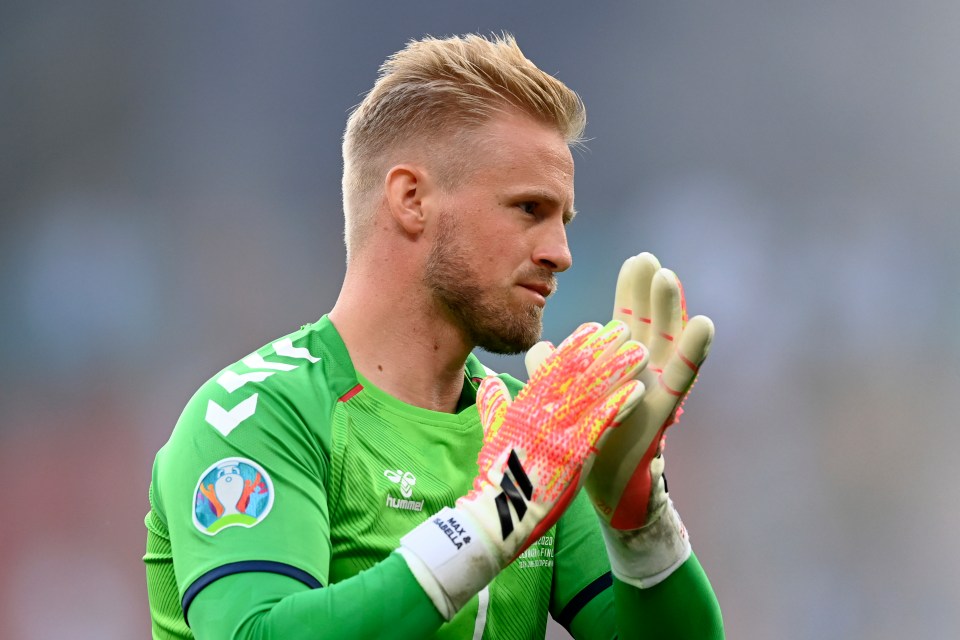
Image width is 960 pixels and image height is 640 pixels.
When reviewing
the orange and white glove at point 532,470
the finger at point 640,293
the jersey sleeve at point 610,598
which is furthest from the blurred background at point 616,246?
the orange and white glove at point 532,470

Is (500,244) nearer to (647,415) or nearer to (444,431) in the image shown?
(444,431)

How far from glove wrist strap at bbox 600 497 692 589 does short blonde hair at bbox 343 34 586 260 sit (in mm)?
713

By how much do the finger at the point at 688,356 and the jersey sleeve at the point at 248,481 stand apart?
0.57m

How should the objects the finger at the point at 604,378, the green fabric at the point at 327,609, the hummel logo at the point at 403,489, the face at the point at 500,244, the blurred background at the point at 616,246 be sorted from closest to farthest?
the green fabric at the point at 327,609
the finger at the point at 604,378
the hummel logo at the point at 403,489
the face at the point at 500,244
the blurred background at the point at 616,246

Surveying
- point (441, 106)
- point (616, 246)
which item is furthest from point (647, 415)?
point (616, 246)

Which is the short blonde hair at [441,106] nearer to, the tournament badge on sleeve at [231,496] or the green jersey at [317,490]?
the green jersey at [317,490]

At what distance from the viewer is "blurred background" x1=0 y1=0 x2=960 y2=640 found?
13.6ft

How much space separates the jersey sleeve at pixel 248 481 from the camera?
157cm

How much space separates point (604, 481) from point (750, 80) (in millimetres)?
3358

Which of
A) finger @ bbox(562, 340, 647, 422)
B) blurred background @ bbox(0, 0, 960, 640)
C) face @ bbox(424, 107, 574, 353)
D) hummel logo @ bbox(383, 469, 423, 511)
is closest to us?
finger @ bbox(562, 340, 647, 422)

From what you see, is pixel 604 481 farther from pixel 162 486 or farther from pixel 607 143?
pixel 607 143

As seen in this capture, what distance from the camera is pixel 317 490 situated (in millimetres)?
1682

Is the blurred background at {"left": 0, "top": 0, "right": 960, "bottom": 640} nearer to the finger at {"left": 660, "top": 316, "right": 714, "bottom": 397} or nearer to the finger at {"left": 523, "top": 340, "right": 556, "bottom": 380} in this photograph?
the finger at {"left": 523, "top": 340, "right": 556, "bottom": 380}

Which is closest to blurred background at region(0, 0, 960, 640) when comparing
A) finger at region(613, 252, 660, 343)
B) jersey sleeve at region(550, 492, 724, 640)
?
jersey sleeve at region(550, 492, 724, 640)
